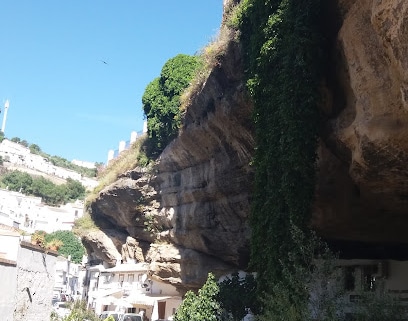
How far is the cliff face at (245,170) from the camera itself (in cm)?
1114

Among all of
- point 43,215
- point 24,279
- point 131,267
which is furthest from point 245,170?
point 43,215

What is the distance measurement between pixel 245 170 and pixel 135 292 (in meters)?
18.8

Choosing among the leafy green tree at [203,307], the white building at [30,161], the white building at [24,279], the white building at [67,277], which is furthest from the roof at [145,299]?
the white building at [30,161]

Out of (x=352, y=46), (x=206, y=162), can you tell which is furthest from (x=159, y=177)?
(x=352, y=46)

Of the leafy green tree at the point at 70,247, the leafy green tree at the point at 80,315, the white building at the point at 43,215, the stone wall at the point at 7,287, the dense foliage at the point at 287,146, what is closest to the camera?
the dense foliage at the point at 287,146

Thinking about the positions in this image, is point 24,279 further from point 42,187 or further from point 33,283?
point 42,187

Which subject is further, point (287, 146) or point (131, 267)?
point (131, 267)

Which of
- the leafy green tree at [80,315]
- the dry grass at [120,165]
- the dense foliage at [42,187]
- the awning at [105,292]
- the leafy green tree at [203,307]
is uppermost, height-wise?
the dense foliage at [42,187]

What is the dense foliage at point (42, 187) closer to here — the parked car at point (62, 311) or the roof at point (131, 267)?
the parked car at point (62, 311)

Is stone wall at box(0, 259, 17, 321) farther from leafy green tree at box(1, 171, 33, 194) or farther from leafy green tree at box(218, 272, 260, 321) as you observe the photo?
leafy green tree at box(1, 171, 33, 194)

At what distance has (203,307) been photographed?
2078cm

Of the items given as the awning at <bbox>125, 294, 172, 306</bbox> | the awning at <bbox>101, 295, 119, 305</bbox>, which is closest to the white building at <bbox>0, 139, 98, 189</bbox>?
the awning at <bbox>101, 295, 119, 305</bbox>

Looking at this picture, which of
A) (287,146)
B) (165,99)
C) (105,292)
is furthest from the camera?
(105,292)

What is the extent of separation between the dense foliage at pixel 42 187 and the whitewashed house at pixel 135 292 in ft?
223
